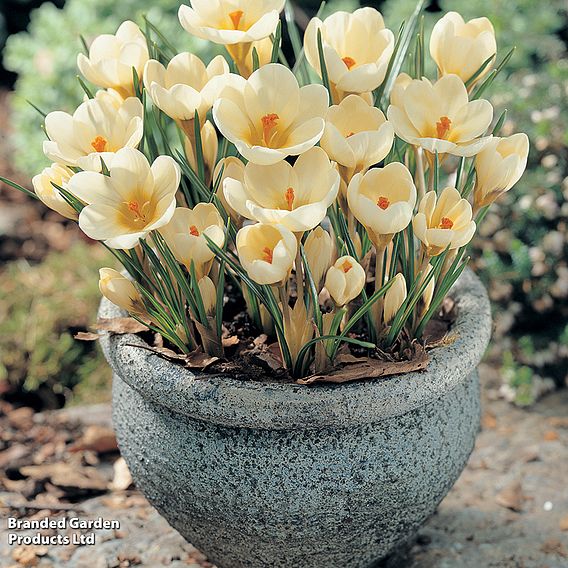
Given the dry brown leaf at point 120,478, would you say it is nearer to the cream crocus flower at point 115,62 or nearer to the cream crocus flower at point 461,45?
the cream crocus flower at point 115,62

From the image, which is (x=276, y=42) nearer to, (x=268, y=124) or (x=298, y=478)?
(x=268, y=124)

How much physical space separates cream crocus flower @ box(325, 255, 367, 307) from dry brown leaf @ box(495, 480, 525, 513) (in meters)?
1.00

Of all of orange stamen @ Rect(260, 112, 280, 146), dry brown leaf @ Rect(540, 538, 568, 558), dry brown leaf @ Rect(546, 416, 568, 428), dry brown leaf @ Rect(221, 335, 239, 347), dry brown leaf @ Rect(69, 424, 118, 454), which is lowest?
dry brown leaf @ Rect(546, 416, 568, 428)

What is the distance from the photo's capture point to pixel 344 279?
116 centimetres

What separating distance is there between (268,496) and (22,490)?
35.7 inches

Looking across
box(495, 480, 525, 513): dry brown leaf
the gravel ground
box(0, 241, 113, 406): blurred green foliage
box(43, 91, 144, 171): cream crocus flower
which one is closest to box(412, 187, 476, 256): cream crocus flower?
box(43, 91, 144, 171): cream crocus flower

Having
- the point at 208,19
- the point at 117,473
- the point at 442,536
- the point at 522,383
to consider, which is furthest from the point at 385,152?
the point at 522,383

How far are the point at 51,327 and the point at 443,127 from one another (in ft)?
5.71

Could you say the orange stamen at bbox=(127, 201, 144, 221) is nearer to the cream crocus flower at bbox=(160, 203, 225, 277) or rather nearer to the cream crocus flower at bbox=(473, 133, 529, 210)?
the cream crocus flower at bbox=(160, 203, 225, 277)

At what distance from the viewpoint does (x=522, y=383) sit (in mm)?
2420

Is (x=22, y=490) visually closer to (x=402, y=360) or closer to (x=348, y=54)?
(x=402, y=360)

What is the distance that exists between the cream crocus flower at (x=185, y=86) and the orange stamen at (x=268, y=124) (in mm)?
106

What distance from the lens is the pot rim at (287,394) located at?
1229 millimetres

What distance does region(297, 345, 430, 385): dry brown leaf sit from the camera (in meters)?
1.25
